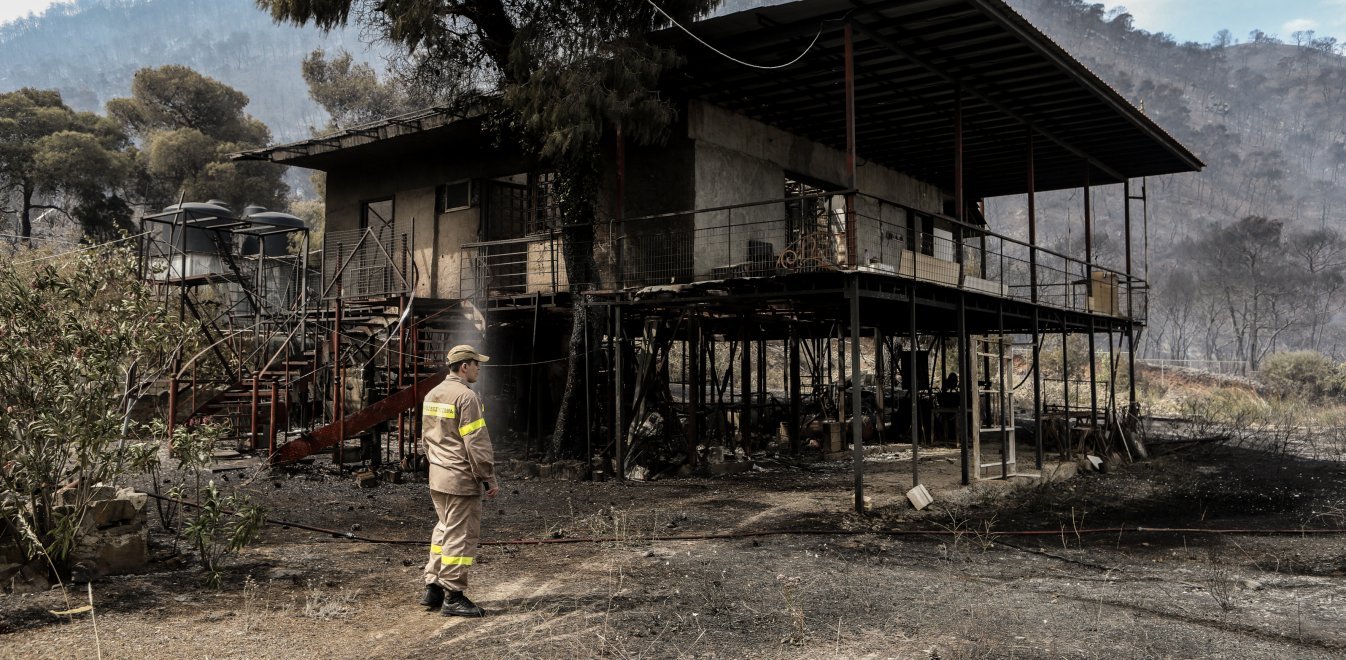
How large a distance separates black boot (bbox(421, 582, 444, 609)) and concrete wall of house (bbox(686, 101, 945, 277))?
8.14 m

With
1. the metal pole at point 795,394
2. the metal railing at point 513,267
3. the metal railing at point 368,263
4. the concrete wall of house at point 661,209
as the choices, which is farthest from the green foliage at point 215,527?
the metal pole at point 795,394

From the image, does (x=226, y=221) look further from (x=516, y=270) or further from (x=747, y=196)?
(x=747, y=196)

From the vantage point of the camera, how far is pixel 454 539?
6.46 meters

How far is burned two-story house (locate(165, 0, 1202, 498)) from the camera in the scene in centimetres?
1317

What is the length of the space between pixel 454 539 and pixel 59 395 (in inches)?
126

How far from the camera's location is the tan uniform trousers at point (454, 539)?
645cm

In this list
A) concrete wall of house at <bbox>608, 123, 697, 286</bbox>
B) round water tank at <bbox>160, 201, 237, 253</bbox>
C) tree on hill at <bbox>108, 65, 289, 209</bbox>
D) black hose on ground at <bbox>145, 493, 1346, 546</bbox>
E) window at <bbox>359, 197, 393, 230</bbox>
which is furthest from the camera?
tree on hill at <bbox>108, 65, 289, 209</bbox>

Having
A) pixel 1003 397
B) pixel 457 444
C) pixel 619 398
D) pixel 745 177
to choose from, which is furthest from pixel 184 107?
pixel 457 444

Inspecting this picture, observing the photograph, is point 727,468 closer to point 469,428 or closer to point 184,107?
point 469,428

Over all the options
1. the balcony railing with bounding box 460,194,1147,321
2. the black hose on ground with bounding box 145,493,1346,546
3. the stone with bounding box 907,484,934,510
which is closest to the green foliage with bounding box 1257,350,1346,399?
the balcony railing with bounding box 460,194,1147,321

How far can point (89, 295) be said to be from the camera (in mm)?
7555

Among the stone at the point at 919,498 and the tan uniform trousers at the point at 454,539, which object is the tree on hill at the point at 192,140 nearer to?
the stone at the point at 919,498

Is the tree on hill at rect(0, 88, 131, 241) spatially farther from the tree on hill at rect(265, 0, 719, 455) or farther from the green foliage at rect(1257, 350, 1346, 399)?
the green foliage at rect(1257, 350, 1346, 399)

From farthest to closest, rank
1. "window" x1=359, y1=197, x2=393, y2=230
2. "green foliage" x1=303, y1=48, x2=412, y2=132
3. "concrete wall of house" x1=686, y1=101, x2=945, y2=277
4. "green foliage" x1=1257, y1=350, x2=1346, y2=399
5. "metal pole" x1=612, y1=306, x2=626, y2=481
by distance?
1. "green foliage" x1=303, y1=48, x2=412, y2=132
2. "green foliage" x1=1257, y1=350, x2=1346, y2=399
3. "window" x1=359, y1=197, x2=393, y2=230
4. "concrete wall of house" x1=686, y1=101, x2=945, y2=277
5. "metal pole" x1=612, y1=306, x2=626, y2=481
